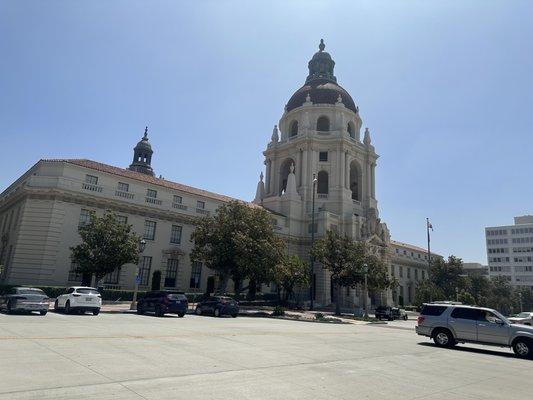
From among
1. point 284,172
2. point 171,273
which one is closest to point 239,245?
point 171,273

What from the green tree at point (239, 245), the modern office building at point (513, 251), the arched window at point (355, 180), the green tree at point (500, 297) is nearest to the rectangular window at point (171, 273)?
the green tree at point (239, 245)

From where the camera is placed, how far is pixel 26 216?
3512 centimetres

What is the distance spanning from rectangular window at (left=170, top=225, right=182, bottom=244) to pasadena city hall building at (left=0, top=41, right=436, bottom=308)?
0.38 feet

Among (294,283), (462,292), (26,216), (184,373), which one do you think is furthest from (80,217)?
(462,292)

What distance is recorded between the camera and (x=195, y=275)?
45062 mm

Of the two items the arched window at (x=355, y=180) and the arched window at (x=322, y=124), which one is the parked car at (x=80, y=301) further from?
the arched window at (x=355, y=180)

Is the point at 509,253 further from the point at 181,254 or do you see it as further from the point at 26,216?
the point at 26,216

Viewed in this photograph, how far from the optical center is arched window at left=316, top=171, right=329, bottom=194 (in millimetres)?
67375

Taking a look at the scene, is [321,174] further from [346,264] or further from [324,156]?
[346,264]

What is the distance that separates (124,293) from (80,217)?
27.8 feet

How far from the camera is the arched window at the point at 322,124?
2776 inches

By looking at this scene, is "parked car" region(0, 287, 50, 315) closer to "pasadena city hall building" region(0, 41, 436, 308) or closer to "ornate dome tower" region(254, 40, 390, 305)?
"pasadena city hall building" region(0, 41, 436, 308)

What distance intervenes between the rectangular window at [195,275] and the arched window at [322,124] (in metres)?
36.6

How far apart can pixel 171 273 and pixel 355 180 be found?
41501mm
